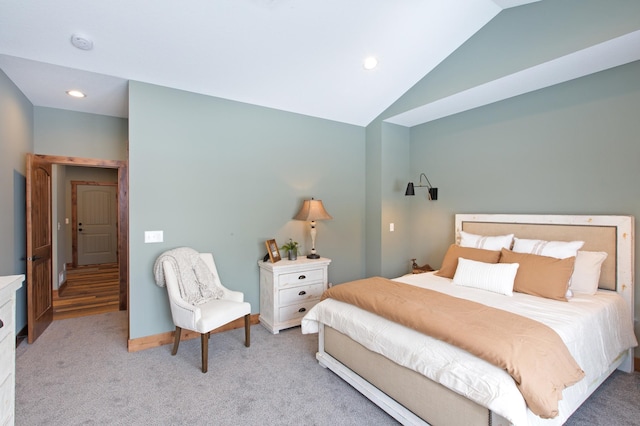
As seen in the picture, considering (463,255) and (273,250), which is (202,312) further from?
(463,255)

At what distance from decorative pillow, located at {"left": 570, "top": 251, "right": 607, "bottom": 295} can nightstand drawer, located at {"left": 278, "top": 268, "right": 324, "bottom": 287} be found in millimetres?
2367

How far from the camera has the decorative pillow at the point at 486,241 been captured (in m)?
3.09

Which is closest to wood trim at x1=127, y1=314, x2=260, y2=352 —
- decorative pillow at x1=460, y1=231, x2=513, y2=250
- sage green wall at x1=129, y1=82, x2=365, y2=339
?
sage green wall at x1=129, y1=82, x2=365, y2=339

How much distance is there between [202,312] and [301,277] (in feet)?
3.80

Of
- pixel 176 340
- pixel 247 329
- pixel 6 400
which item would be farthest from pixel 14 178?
pixel 247 329

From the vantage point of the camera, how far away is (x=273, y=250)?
141 inches

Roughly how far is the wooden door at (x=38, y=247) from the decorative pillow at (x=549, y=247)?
4.81 m

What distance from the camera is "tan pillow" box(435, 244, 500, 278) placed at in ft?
9.64

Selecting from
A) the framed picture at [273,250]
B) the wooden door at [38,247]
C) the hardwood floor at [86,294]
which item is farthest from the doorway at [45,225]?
the framed picture at [273,250]

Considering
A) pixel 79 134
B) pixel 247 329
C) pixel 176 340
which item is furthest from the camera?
pixel 79 134

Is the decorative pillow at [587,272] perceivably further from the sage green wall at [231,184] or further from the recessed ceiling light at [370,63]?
the recessed ceiling light at [370,63]

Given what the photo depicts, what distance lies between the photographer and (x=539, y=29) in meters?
2.53

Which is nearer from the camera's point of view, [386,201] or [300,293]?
[300,293]

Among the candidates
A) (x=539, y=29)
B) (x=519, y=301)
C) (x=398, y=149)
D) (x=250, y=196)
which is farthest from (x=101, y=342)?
(x=539, y=29)
